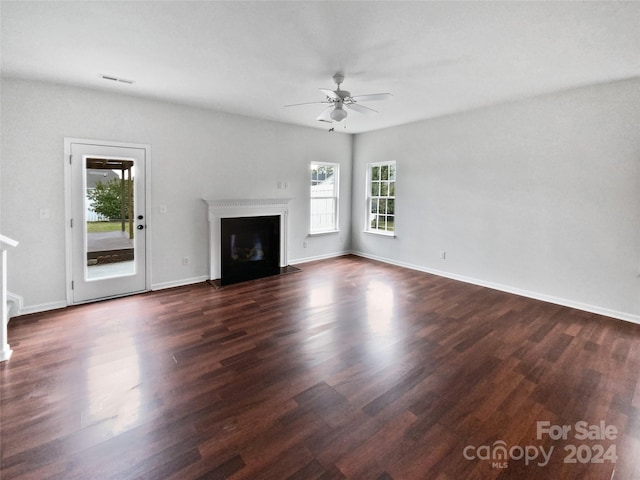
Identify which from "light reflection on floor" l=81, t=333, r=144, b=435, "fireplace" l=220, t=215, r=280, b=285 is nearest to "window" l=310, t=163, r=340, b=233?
"fireplace" l=220, t=215, r=280, b=285

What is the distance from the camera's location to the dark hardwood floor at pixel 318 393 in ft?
5.55

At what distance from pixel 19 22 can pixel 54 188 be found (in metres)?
1.95

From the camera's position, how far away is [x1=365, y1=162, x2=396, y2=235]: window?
21.0ft

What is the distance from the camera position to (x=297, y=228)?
247 inches

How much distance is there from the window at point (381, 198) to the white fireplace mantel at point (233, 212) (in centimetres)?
202

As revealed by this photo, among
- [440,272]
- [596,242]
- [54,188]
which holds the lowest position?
[440,272]

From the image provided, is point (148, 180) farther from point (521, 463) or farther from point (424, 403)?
point (521, 463)

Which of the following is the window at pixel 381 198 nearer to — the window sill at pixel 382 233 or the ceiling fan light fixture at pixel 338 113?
the window sill at pixel 382 233

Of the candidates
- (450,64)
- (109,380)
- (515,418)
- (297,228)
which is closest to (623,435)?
(515,418)

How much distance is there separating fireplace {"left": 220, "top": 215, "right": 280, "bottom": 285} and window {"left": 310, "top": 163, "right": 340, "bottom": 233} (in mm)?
1148

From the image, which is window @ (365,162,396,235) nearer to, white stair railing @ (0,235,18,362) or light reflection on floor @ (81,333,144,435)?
light reflection on floor @ (81,333,144,435)

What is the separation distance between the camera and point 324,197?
6777mm

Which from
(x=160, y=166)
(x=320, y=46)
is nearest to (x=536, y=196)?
(x=320, y=46)

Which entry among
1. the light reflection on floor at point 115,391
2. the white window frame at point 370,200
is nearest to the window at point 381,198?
the white window frame at point 370,200
